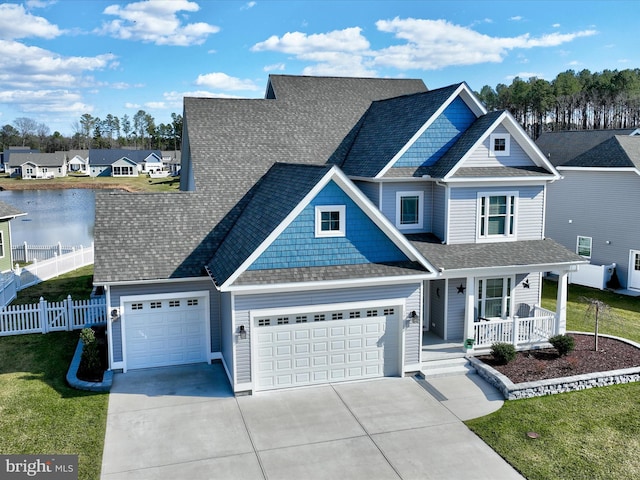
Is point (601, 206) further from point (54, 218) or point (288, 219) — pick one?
point (54, 218)

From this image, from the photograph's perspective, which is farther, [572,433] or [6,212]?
[6,212]

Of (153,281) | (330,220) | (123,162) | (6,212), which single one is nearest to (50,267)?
(6,212)

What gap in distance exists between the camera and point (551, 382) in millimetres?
14680

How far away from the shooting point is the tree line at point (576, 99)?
8344cm

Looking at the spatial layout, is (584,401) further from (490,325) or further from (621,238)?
(621,238)

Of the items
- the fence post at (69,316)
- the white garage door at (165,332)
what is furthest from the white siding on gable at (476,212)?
the fence post at (69,316)

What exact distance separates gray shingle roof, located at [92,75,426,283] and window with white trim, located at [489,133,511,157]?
618 cm

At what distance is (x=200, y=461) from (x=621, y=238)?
23.1 metres

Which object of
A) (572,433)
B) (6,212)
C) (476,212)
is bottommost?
(572,433)

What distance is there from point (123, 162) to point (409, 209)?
100269mm

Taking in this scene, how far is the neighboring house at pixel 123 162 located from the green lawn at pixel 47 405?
96.5 metres

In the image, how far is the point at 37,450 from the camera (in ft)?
37.8

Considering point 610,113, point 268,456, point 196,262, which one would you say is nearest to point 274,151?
point 196,262

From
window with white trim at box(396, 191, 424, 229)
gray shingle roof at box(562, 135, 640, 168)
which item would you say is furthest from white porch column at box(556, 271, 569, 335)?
gray shingle roof at box(562, 135, 640, 168)
